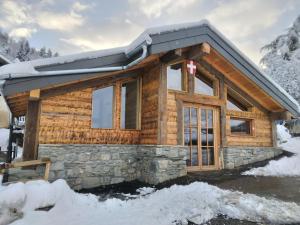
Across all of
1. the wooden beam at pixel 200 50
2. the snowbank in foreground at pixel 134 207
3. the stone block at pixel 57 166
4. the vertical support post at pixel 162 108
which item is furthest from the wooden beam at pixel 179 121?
the stone block at pixel 57 166

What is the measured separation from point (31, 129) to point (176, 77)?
5.16 m

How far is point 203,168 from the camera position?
9.13m

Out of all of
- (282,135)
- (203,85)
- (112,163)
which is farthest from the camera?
(282,135)

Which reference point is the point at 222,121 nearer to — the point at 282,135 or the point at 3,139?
the point at 282,135

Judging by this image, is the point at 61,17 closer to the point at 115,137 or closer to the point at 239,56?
the point at 115,137

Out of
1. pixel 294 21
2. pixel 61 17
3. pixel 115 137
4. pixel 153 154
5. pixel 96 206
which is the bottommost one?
pixel 96 206

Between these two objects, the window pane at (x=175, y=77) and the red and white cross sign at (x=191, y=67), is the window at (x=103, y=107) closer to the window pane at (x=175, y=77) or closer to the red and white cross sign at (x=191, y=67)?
the window pane at (x=175, y=77)

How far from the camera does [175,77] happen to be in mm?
8898

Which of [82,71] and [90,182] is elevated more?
[82,71]

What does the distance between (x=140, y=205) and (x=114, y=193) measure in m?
1.38

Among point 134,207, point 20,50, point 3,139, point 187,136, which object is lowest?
point 134,207

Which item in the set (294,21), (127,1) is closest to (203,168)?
(127,1)

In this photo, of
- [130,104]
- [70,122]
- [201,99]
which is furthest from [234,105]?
[70,122]

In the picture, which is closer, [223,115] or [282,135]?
[223,115]
